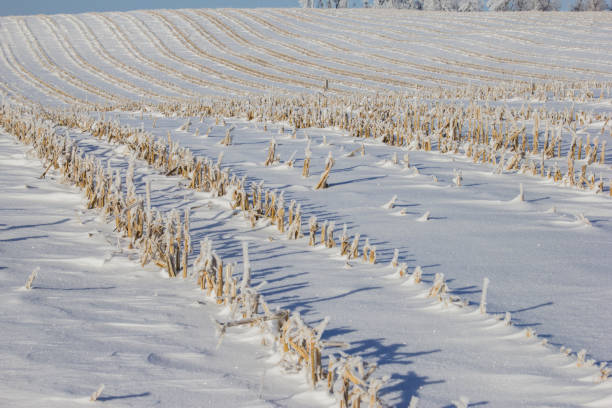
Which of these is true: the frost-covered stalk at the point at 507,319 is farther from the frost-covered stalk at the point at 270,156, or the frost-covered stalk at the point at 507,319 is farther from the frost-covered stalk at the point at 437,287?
the frost-covered stalk at the point at 270,156

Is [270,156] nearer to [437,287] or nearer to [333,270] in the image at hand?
[333,270]

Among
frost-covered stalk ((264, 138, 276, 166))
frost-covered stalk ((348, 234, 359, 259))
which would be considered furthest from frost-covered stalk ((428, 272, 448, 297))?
frost-covered stalk ((264, 138, 276, 166))

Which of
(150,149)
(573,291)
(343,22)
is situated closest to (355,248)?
(573,291)

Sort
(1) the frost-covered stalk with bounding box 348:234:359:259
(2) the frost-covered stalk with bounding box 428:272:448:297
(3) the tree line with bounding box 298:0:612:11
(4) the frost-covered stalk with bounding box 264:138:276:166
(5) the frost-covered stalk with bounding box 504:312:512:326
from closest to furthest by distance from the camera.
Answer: (5) the frost-covered stalk with bounding box 504:312:512:326 → (2) the frost-covered stalk with bounding box 428:272:448:297 → (1) the frost-covered stalk with bounding box 348:234:359:259 → (4) the frost-covered stalk with bounding box 264:138:276:166 → (3) the tree line with bounding box 298:0:612:11

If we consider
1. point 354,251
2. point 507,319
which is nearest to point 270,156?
point 354,251

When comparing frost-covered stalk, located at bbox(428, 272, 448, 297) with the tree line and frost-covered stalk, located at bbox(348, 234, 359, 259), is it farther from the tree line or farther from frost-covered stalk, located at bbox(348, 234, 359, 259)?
the tree line

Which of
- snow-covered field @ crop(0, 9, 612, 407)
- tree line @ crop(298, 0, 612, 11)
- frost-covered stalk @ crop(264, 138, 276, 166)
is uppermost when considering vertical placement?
tree line @ crop(298, 0, 612, 11)

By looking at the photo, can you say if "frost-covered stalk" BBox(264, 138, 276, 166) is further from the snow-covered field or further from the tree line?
the tree line

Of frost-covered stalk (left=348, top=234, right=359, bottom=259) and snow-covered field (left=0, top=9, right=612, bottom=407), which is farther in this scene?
frost-covered stalk (left=348, top=234, right=359, bottom=259)

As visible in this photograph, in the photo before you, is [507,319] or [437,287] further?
[437,287]

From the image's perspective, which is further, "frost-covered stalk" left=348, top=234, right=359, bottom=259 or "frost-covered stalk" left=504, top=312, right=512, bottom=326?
"frost-covered stalk" left=348, top=234, right=359, bottom=259

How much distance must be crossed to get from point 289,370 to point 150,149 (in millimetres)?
5014

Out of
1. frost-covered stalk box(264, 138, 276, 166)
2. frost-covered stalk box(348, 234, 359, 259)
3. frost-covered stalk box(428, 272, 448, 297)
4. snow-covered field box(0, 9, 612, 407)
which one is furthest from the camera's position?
frost-covered stalk box(264, 138, 276, 166)

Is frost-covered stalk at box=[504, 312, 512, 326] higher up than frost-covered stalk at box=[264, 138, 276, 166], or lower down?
lower down
